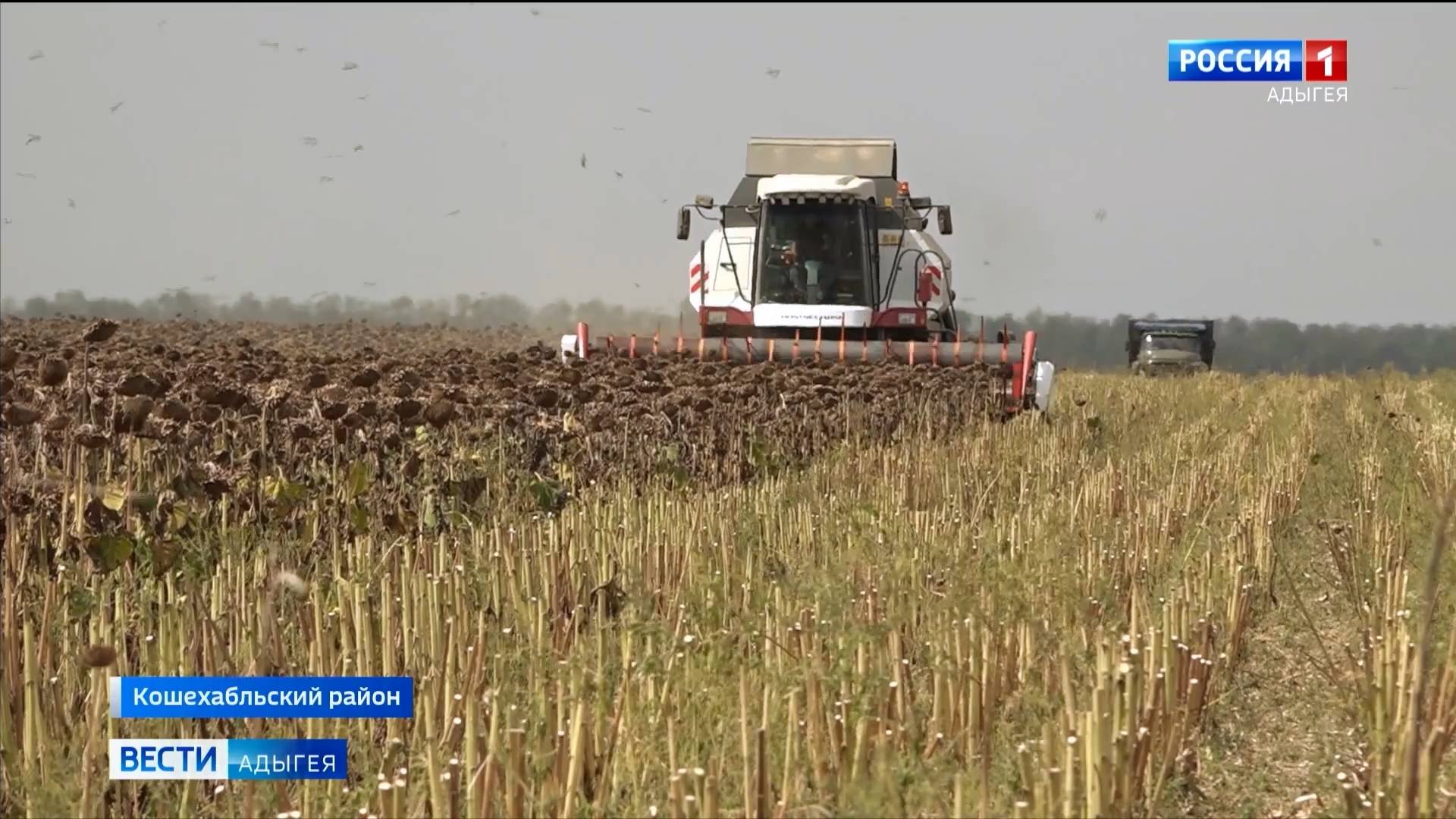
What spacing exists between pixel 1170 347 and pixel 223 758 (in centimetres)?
2750

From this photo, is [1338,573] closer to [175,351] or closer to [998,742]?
[998,742]

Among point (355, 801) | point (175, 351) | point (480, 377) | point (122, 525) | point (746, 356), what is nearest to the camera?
point (355, 801)

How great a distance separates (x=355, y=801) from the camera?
302 centimetres

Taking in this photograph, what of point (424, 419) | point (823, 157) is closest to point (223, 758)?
point (424, 419)

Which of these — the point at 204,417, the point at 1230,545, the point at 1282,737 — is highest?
the point at 204,417

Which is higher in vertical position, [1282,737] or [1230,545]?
[1230,545]

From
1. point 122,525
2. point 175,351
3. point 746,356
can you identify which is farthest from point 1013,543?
point 746,356

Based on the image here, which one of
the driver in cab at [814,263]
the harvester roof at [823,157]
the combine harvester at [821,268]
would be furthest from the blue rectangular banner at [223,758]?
the harvester roof at [823,157]

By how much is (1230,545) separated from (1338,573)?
77cm
